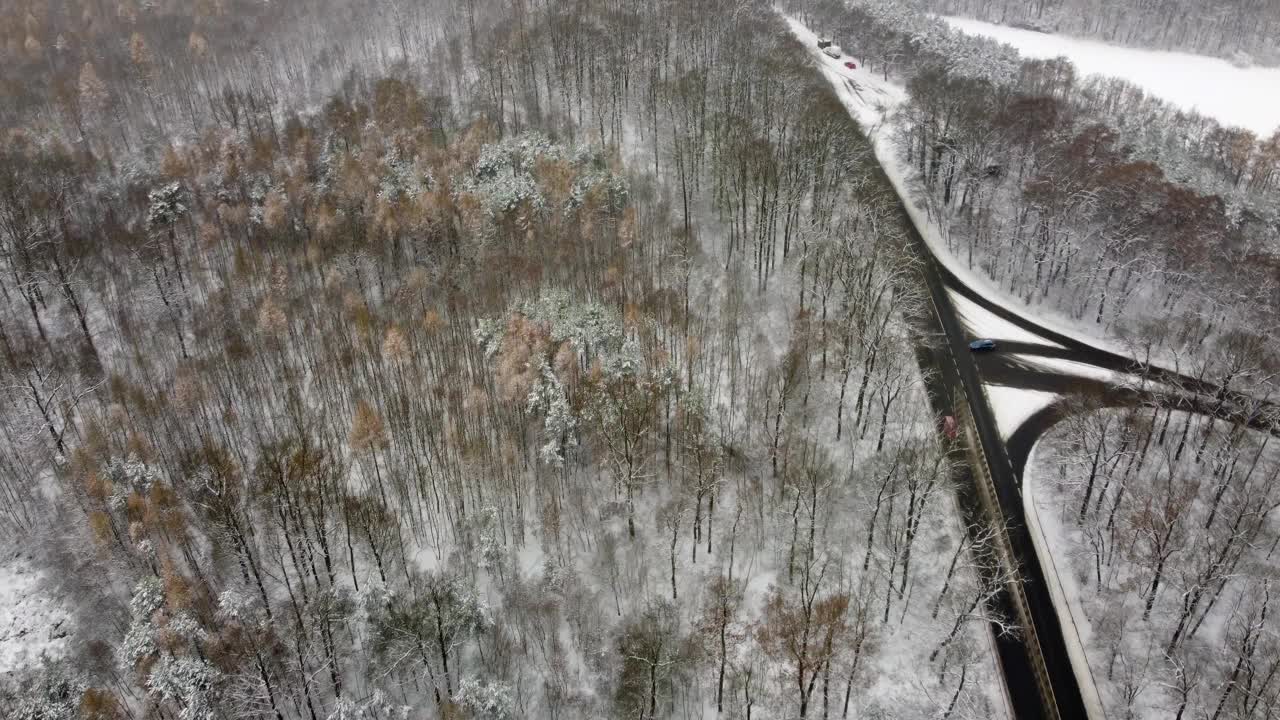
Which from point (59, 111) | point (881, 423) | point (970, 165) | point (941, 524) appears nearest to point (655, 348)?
point (881, 423)

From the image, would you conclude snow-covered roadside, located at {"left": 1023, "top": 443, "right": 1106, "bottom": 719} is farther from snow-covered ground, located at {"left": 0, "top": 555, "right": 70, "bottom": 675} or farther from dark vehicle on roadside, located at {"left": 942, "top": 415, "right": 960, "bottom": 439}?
snow-covered ground, located at {"left": 0, "top": 555, "right": 70, "bottom": 675}

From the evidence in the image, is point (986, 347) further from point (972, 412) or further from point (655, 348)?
point (655, 348)

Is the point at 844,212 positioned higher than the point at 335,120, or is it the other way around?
the point at 335,120

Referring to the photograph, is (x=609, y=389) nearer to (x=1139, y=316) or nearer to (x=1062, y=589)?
(x=1062, y=589)

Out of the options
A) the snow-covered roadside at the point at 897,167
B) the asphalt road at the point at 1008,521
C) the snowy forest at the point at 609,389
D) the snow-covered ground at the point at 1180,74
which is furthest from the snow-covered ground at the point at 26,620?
the snow-covered ground at the point at 1180,74

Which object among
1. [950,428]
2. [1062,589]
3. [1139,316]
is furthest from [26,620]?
[1139,316]

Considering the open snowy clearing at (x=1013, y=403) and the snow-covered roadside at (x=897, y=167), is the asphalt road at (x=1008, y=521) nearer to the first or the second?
the open snowy clearing at (x=1013, y=403)
